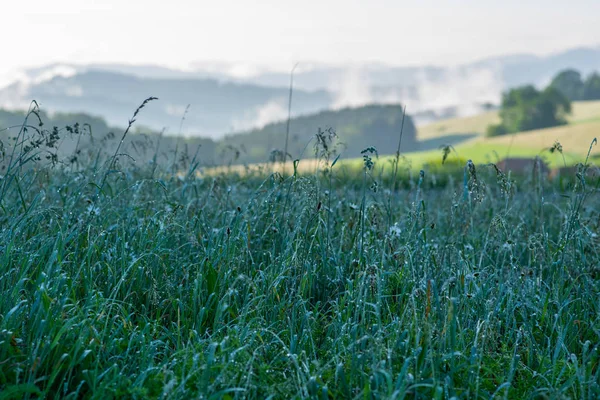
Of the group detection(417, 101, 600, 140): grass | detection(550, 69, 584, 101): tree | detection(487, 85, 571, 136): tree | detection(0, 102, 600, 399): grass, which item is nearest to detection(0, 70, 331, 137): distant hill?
detection(417, 101, 600, 140): grass

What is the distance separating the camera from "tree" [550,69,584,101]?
115 metres

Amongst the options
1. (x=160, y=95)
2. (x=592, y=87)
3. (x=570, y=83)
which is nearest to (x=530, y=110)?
(x=592, y=87)

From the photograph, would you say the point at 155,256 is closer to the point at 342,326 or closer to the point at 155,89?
the point at 342,326

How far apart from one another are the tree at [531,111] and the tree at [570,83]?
35.1 metres

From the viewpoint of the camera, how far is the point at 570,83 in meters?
117

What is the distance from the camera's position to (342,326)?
11.9 ft

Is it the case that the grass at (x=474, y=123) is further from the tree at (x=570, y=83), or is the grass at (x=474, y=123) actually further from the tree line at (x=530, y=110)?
the tree at (x=570, y=83)

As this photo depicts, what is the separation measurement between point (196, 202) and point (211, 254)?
71.4 inches

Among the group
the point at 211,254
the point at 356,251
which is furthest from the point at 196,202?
the point at 356,251

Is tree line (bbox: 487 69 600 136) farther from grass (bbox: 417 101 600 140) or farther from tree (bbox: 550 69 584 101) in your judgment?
tree (bbox: 550 69 584 101)

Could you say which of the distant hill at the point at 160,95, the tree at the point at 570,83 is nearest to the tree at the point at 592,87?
the tree at the point at 570,83

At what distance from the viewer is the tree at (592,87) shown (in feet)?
369

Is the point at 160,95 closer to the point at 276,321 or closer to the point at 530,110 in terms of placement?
the point at 530,110

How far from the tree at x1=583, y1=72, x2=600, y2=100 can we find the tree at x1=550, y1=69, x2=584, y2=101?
2.47ft
